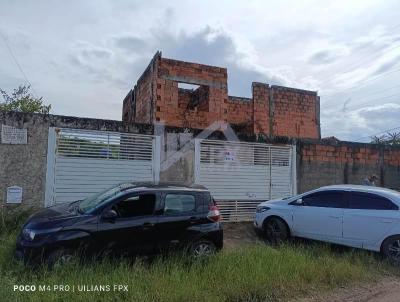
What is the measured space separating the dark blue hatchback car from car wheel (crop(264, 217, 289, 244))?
2757 mm

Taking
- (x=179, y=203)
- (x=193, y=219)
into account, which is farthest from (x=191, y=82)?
(x=193, y=219)

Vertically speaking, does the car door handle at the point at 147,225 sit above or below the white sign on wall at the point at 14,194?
below

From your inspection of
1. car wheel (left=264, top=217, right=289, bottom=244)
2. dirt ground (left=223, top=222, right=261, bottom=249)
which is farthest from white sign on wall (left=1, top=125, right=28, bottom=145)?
car wheel (left=264, top=217, right=289, bottom=244)

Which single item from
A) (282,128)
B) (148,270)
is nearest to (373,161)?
(282,128)

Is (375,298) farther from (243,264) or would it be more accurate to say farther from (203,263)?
(203,263)

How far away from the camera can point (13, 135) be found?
951 cm

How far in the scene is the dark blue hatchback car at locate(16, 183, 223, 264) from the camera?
6.37m

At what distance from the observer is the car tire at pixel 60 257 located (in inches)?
247

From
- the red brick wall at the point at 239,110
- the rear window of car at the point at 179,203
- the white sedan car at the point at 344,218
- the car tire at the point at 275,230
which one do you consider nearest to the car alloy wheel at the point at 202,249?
the rear window of car at the point at 179,203

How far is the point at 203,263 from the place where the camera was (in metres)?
7.13

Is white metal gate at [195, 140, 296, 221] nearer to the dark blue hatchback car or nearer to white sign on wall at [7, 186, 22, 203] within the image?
the dark blue hatchback car

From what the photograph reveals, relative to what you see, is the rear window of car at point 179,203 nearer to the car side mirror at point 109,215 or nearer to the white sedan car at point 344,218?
the car side mirror at point 109,215

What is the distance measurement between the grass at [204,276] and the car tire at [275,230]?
1772 millimetres

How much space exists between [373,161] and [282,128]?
4158mm
